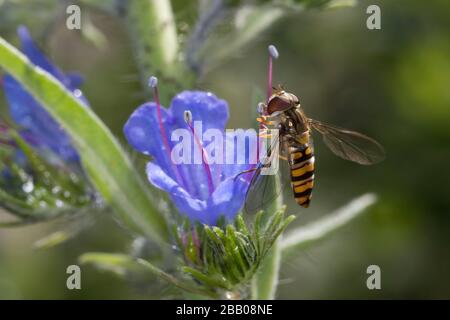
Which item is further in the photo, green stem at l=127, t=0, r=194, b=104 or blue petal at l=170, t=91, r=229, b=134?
green stem at l=127, t=0, r=194, b=104

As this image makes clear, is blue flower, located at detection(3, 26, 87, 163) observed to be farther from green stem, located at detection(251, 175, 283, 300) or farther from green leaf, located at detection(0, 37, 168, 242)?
Answer: green stem, located at detection(251, 175, 283, 300)

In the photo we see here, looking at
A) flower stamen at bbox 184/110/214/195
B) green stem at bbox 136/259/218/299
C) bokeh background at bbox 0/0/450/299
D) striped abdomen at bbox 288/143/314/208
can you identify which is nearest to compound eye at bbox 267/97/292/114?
striped abdomen at bbox 288/143/314/208

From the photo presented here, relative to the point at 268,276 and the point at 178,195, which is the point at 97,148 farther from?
the point at 268,276

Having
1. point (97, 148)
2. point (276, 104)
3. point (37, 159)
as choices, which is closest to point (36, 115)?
point (37, 159)

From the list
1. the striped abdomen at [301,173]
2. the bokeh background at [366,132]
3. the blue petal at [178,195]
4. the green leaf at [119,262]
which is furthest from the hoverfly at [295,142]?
the bokeh background at [366,132]

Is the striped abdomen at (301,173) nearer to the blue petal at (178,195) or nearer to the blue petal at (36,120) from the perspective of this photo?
the blue petal at (178,195)

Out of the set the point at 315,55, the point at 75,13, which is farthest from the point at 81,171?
the point at 315,55
